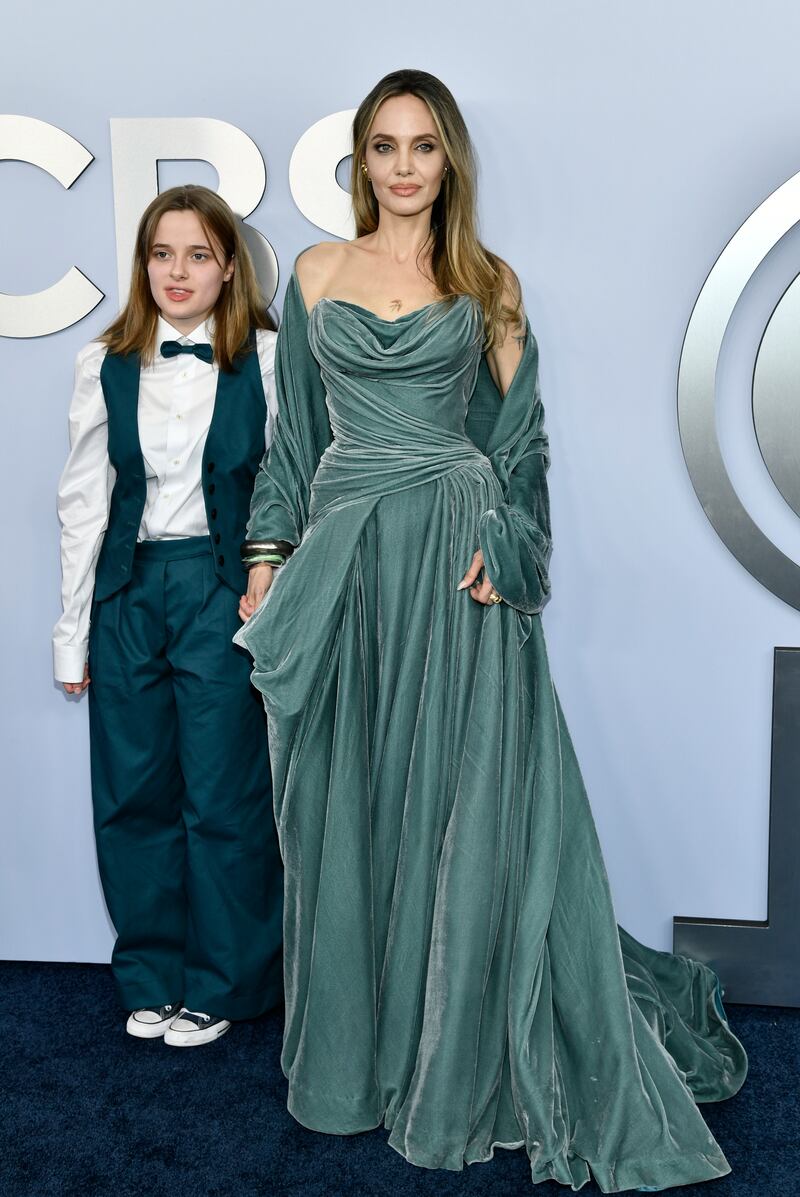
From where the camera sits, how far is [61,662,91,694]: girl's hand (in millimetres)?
2318

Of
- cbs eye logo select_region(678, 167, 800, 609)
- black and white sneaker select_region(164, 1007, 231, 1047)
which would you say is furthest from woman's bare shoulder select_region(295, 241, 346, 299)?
black and white sneaker select_region(164, 1007, 231, 1047)

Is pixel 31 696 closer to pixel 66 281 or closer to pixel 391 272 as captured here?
pixel 66 281

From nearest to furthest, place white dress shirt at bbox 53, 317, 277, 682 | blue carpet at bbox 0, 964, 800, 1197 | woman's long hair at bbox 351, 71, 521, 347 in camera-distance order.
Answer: blue carpet at bbox 0, 964, 800, 1197 < woman's long hair at bbox 351, 71, 521, 347 < white dress shirt at bbox 53, 317, 277, 682

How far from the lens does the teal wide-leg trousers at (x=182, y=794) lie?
7.36 feet

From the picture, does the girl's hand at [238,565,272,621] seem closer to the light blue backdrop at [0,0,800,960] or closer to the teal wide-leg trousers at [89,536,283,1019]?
the teal wide-leg trousers at [89,536,283,1019]

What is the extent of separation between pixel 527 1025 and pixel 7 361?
1625 millimetres

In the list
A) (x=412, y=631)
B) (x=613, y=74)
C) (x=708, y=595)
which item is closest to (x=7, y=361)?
(x=412, y=631)

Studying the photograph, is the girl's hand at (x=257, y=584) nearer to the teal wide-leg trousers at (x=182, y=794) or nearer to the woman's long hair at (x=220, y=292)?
the teal wide-leg trousers at (x=182, y=794)

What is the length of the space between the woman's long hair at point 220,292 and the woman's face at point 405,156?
0.31 metres

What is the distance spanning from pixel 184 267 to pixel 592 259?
76 cm

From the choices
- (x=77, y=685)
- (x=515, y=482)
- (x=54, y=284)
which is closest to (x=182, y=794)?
(x=77, y=685)

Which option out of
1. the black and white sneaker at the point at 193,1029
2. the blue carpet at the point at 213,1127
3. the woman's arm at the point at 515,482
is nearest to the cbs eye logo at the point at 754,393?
the woman's arm at the point at 515,482

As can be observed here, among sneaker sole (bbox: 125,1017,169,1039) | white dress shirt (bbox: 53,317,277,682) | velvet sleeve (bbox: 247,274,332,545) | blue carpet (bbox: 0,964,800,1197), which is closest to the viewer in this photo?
blue carpet (bbox: 0,964,800,1197)

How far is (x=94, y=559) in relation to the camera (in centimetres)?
228
